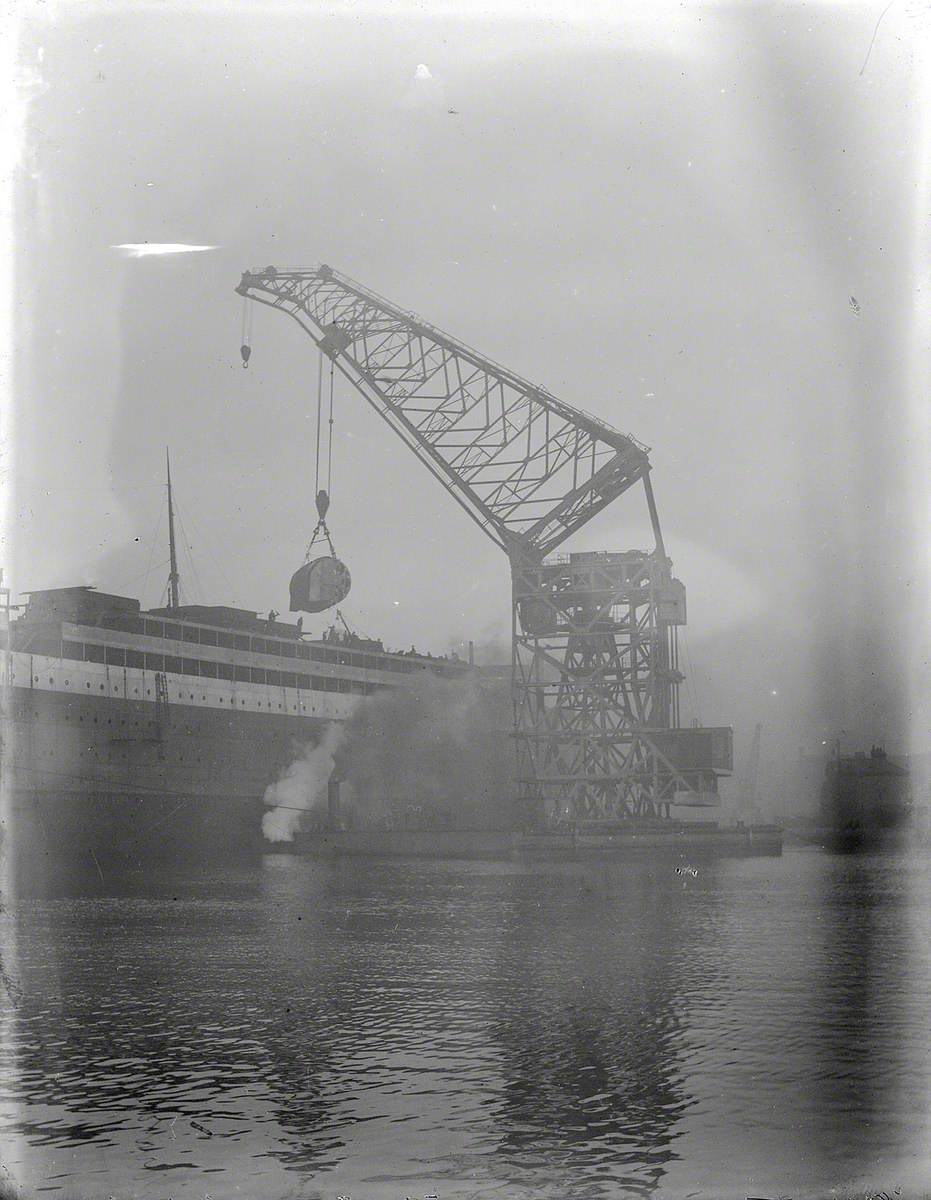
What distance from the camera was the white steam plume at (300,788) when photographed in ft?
190

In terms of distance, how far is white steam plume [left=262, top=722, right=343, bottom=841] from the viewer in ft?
190

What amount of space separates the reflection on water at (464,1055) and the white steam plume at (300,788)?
32237 millimetres

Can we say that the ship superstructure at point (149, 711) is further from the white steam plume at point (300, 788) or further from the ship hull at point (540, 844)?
the ship hull at point (540, 844)

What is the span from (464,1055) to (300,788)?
4921 centimetres

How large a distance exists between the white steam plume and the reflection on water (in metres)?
32.2

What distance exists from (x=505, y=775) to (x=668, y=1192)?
59.1 metres

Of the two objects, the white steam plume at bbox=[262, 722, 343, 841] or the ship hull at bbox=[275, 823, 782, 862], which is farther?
the white steam plume at bbox=[262, 722, 343, 841]

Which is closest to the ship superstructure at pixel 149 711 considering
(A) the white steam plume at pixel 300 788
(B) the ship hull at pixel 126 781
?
(B) the ship hull at pixel 126 781

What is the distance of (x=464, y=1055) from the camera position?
12336 mm

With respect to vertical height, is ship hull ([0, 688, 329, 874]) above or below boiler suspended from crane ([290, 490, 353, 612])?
below

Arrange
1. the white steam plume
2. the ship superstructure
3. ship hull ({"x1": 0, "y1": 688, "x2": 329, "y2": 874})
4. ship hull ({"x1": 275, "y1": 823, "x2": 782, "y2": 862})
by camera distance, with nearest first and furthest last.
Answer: ship hull ({"x1": 0, "y1": 688, "x2": 329, "y2": 874})
the ship superstructure
ship hull ({"x1": 275, "y1": 823, "x2": 782, "y2": 862})
the white steam plume

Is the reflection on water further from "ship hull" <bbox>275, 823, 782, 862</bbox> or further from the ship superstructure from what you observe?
"ship hull" <bbox>275, 823, 782, 862</bbox>

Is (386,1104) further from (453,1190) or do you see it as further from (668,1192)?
(668,1192)

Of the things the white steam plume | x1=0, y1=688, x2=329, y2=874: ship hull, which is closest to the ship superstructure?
x1=0, y1=688, x2=329, y2=874: ship hull
